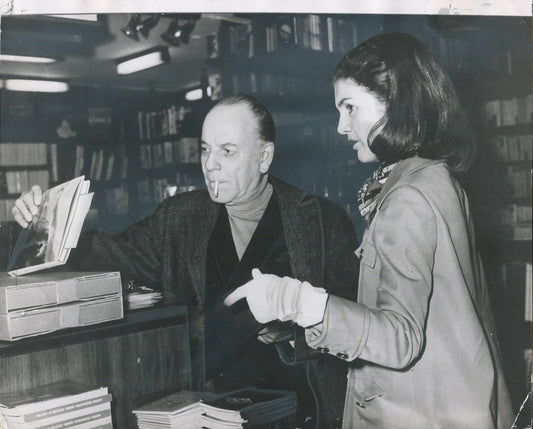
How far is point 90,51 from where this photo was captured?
186cm

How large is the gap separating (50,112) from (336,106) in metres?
1.04

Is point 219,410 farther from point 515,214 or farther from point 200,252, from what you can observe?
point 515,214

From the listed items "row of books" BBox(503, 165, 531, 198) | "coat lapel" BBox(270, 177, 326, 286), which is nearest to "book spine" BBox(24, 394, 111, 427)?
"coat lapel" BBox(270, 177, 326, 286)

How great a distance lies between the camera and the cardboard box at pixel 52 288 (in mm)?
1753

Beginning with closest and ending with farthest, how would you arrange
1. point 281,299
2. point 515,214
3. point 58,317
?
1. point 281,299
2. point 58,317
3. point 515,214

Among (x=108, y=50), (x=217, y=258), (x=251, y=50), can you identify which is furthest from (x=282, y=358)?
(x=108, y=50)

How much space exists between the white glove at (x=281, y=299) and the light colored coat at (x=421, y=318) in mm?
46

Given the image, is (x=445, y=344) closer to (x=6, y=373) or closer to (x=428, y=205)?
(x=428, y=205)

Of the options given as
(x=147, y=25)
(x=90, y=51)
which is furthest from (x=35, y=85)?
(x=147, y=25)

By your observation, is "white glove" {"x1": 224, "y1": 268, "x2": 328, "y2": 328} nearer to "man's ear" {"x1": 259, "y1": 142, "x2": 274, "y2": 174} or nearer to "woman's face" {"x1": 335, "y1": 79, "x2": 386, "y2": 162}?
"man's ear" {"x1": 259, "y1": 142, "x2": 274, "y2": 174}

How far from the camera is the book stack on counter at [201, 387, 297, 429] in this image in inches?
72.3

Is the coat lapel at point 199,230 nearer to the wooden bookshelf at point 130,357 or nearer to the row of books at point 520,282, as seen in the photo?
the wooden bookshelf at point 130,357

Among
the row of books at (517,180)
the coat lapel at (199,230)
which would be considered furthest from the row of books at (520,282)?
the coat lapel at (199,230)

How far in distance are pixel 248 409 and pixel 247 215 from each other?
70cm
